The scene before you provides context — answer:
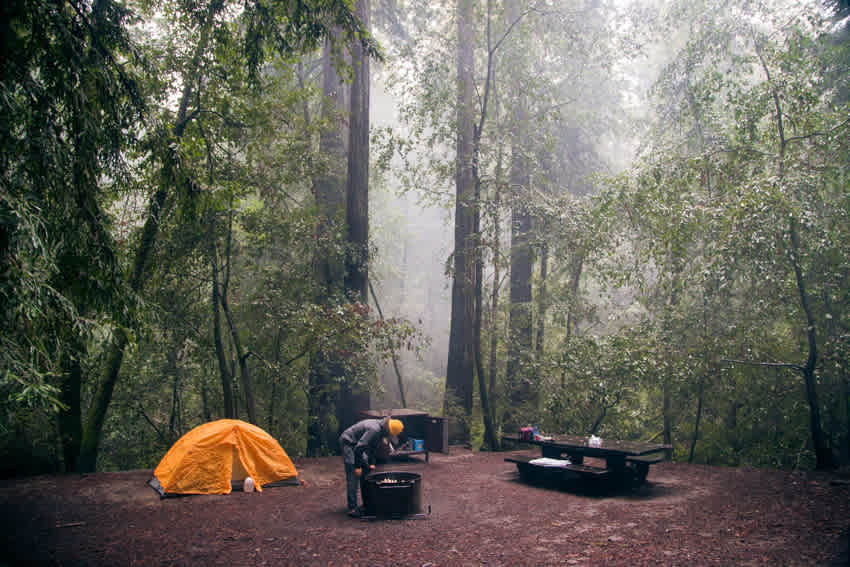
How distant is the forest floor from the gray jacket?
2.42 feet

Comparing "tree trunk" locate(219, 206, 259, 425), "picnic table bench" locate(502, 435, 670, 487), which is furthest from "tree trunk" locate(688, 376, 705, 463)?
"tree trunk" locate(219, 206, 259, 425)

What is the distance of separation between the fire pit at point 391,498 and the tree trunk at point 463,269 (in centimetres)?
608

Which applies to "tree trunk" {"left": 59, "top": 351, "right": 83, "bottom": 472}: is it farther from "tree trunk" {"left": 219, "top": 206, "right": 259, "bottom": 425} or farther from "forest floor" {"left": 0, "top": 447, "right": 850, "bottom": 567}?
"tree trunk" {"left": 219, "top": 206, "right": 259, "bottom": 425}

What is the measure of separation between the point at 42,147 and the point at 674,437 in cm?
1411

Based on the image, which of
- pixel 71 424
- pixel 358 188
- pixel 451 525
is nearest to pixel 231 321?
pixel 71 424

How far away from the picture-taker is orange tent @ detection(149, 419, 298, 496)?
26.3 feet

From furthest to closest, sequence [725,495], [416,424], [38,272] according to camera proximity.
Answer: [416,424] → [725,495] → [38,272]

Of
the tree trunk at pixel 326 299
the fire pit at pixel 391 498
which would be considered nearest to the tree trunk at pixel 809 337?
the fire pit at pixel 391 498

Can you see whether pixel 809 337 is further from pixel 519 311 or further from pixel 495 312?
pixel 495 312

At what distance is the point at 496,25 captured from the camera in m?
13.9

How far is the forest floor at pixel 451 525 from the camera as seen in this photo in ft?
17.8

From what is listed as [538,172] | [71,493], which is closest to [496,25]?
[538,172]

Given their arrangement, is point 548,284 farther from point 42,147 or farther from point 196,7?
point 42,147

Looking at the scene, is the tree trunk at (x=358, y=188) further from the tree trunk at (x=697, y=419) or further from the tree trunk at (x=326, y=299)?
the tree trunk at (x=697, y=419)
